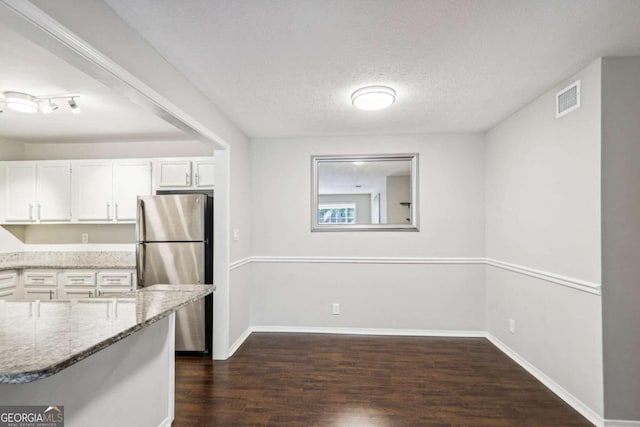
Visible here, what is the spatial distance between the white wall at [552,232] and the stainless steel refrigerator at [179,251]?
3127 millimetres

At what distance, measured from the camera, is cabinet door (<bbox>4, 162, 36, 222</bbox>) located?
411 centimetres

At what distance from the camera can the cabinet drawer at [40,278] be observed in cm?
389

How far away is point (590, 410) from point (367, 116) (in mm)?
2995

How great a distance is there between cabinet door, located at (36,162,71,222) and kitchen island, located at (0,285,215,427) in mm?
2825

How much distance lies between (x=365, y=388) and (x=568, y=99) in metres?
2.77

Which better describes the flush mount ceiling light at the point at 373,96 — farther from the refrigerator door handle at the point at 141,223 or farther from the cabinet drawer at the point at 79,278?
the cabinet drawer at the point at 79,278

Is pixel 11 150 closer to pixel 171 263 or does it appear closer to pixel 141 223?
pixel 141 223

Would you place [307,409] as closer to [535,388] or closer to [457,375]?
[457,375]

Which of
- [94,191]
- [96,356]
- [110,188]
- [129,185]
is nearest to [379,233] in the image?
[129,185]

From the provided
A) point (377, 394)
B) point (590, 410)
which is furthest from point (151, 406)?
point (590, 410)

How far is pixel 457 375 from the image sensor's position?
2.98m


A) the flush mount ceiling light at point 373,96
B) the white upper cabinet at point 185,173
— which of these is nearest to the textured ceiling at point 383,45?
the flush mount ceiling light at point 373,96

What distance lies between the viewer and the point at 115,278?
3.85m

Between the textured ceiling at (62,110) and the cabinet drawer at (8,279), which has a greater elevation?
the textured ceiling at (62,110)
